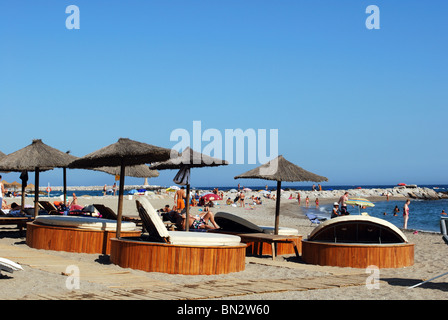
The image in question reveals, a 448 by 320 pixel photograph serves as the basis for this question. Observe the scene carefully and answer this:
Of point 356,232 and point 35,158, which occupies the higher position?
point 35,158

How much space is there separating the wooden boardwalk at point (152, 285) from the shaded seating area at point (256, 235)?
328cm

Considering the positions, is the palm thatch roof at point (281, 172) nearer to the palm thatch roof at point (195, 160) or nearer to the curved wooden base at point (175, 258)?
the palm thatch roof at point (195, 160)

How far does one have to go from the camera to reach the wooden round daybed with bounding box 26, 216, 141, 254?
1071cm

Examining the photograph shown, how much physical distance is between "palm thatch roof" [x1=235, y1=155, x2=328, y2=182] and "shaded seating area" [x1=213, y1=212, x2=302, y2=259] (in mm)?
1119

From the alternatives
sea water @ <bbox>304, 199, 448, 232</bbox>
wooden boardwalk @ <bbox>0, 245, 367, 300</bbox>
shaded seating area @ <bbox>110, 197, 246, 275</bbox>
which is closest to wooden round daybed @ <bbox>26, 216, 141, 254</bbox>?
wooden boardwalk @ <bbox>0, 245, 367, 300</bbox>

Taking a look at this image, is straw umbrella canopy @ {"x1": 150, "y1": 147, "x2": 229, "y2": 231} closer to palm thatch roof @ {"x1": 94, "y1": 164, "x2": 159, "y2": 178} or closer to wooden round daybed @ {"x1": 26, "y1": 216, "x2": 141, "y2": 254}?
wooden round daybed @ {"x1": 26, "y1": 216, "x2": 141, "y2": 254}

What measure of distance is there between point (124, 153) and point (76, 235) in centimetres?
205

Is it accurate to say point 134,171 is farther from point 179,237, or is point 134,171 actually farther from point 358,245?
point 358,245

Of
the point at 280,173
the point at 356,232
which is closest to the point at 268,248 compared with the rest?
the point at 280,173

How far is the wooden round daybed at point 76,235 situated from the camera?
1071cm

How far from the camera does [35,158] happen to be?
13156 millimetres

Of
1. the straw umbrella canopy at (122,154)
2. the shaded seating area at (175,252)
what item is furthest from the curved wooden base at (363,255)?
the straw umbrella canopy at (122,154)
